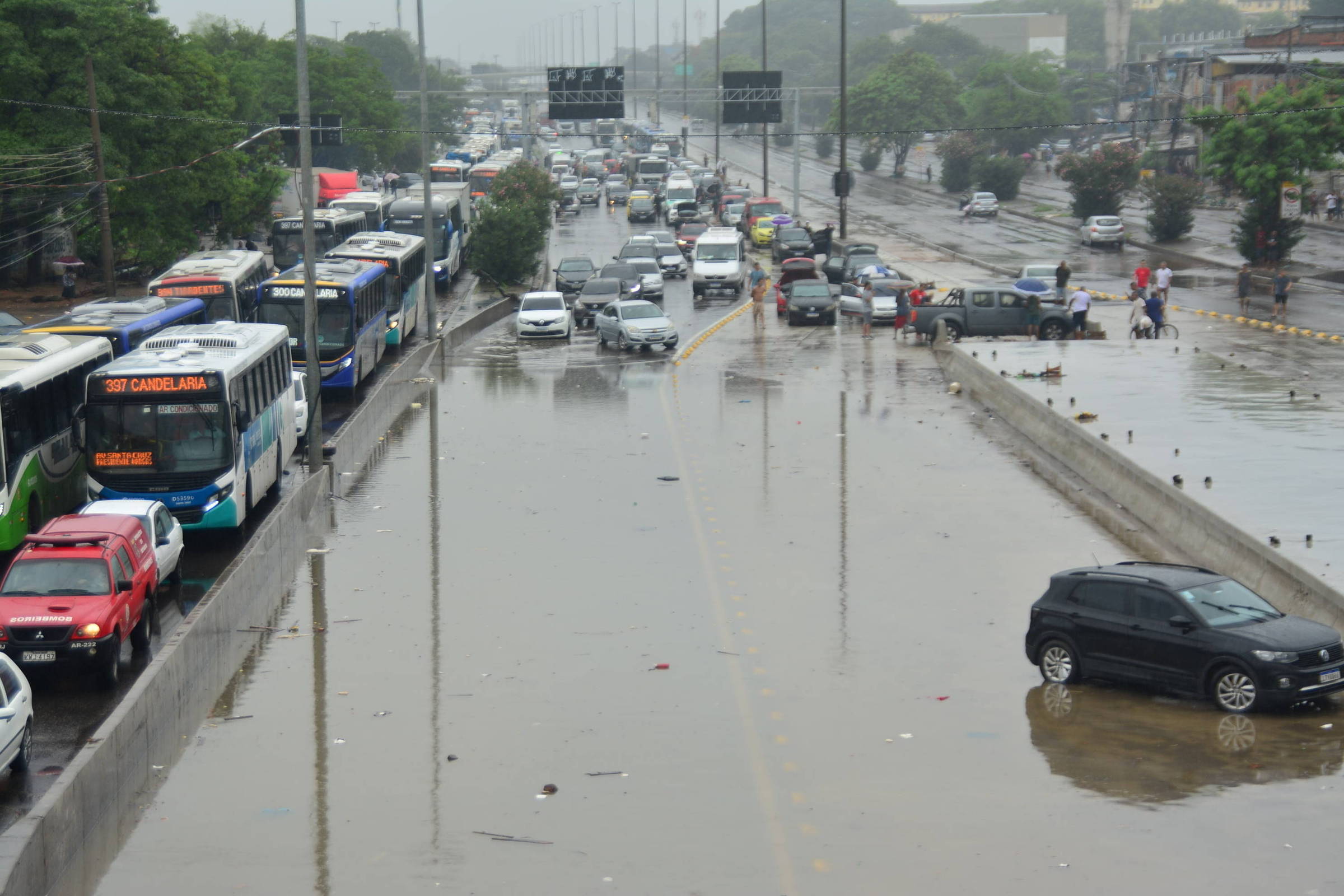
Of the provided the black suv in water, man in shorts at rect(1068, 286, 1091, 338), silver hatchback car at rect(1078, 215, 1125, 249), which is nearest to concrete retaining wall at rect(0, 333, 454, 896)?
the black suv in water

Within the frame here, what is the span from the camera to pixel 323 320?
1496 inches

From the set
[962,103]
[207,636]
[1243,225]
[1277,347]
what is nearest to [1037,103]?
[962,103]

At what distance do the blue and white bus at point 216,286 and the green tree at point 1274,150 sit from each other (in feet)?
Answer: 118

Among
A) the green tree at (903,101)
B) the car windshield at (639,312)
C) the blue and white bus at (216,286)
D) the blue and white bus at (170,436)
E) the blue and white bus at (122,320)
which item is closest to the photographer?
the blue and white bus at (170,436)

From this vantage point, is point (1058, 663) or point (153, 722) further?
point (1058, 663)

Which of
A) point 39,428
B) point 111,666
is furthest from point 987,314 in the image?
point 111,666

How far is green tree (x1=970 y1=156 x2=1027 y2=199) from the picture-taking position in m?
98.9

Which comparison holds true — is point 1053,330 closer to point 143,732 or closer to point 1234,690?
point 1234,690

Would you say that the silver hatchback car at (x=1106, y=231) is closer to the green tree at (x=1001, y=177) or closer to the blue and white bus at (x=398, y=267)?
the green tree at (x=1001, y=177)

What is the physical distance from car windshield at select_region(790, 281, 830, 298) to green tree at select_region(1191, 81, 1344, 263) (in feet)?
60.7

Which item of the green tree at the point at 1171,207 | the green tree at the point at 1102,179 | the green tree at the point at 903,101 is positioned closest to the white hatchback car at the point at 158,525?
the green tree at the point at 1171,207

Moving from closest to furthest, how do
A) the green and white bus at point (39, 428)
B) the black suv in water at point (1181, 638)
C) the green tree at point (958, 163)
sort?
the black suv in water at point (1181, 638) < the green and white bus at point (39, 428) < the green tree at point (958, 163)

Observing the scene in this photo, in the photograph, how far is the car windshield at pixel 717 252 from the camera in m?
58.2

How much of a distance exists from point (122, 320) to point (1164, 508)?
1985 cm
